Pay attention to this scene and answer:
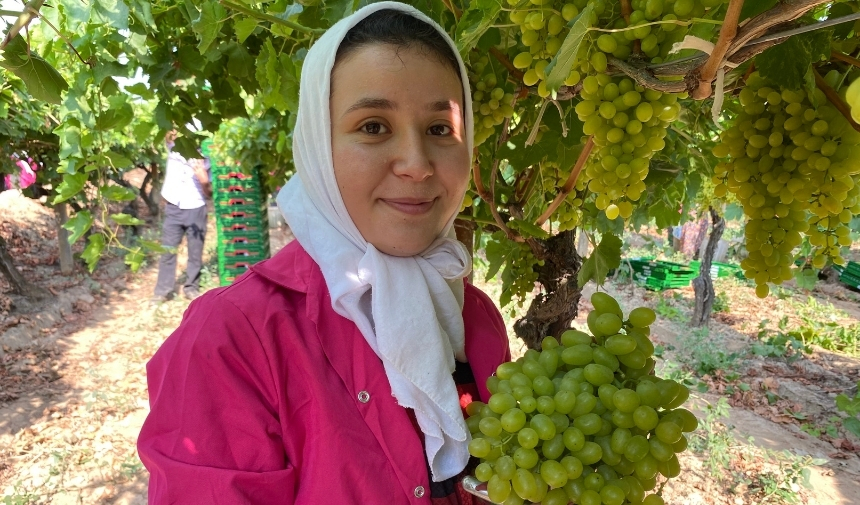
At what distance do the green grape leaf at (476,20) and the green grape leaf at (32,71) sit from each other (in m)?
1.36

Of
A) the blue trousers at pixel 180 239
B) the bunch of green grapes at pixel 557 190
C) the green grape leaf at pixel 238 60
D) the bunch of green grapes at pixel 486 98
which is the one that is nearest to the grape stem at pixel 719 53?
the bunch of green grapes at pixel 486 98

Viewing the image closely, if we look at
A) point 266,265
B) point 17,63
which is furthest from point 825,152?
point 17,63

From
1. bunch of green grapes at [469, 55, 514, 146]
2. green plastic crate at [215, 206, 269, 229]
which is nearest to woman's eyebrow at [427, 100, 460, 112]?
bunch of green grapes at [469, 55, 514, 146]

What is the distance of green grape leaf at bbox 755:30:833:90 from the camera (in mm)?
832

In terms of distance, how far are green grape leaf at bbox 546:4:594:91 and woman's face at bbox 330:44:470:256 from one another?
12.7 inches

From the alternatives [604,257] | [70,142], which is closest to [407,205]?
[604,257]

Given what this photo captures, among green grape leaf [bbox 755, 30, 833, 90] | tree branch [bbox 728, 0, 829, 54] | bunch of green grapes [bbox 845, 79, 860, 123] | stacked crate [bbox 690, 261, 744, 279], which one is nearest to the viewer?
bunch of green grapes [bbox 845, 79, 860, 123]

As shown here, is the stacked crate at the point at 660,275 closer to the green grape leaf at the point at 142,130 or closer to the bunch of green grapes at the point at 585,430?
the green grape leaf at the point at 142,130

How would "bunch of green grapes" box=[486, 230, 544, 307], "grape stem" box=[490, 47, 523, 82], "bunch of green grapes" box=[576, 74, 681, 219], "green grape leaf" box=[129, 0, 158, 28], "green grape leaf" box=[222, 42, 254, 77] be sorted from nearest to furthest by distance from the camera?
"bunch of green grapes" box=[576, 74, 681, 219] → "grape stem" box=[490, 47, 523, 82] → "green grape leaf" box=[129, 0, 158, 28] → "bunch of green grapes" box=[486, 230, 544, 307] → "green grape leaf" box=[222, 42, 254, 77]

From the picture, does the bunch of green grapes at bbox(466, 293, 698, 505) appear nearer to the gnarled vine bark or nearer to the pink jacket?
the pink jacket

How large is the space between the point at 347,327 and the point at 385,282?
0.14m

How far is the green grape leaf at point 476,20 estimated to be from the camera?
110 centimetres

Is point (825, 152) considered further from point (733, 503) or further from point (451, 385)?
point (733, 503)

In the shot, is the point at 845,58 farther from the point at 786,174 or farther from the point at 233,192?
the point at 233,192
